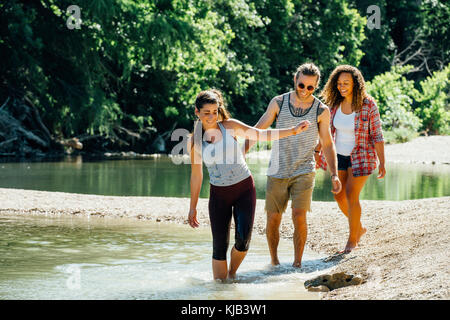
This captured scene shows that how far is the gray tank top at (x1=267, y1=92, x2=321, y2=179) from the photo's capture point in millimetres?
7281

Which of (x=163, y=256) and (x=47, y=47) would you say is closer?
(x=163, y=256)

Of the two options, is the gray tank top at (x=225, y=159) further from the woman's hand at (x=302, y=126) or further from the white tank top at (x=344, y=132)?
the white tank top at (x=344, y=132)

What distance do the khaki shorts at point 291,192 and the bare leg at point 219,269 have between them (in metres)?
0.92

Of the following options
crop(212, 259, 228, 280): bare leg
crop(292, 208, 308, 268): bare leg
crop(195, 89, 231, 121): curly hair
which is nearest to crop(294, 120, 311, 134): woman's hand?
crop(195, 89, 231, 121): curly hair

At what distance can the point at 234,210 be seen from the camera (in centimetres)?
680

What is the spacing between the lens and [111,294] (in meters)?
6.56

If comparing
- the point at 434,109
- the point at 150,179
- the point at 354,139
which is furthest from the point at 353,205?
the point at 434,109

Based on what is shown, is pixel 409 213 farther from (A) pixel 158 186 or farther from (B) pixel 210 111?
(A) pixel 158 186

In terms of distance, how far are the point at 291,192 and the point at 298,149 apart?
45 cm

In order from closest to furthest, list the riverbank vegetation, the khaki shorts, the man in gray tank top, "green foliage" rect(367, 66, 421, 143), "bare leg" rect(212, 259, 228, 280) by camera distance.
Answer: "bare leg" rect(212, 259, 228, 280), the man in gray tank top, the khaki shorts, the riverbank vegetation, "green foliage" rect(367, 66, 421, 143)

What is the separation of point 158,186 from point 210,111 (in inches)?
411

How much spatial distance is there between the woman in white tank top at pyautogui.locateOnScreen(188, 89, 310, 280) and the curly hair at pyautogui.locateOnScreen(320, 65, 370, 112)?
173 centimetres

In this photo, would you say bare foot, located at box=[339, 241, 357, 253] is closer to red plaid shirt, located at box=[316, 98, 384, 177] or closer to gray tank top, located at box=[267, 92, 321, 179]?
red plaid shirt, located at box=[316, 98, 384, 177]
